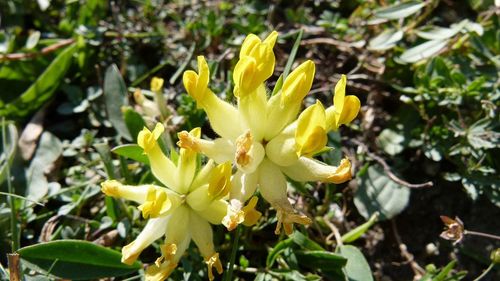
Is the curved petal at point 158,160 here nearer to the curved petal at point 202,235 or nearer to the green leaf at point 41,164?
the curved petal at point 202,235

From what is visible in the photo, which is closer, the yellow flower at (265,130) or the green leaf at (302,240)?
the yellow flower at (265,130)

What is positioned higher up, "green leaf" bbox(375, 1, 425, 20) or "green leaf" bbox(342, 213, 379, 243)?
"green leaf" bbox(375, 1, 425, 20)

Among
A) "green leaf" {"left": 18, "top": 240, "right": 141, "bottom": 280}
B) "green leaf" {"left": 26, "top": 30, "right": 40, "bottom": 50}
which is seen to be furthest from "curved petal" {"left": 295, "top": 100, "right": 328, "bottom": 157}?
"green leaf" {"left": 26, "top": 30, "right": 40, "bottom": 50}

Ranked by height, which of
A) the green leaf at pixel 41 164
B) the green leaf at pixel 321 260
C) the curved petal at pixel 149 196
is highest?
the curved petal at pixel 149 196

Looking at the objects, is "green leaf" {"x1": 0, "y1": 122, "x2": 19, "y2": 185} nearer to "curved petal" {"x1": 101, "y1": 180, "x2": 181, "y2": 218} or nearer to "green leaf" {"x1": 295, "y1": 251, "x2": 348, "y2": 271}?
"curved petal" {"x1": 101, "y1": 180, "x2": 181, "y2": 218}

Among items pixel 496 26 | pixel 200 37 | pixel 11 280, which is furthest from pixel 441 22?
pixel 11 280

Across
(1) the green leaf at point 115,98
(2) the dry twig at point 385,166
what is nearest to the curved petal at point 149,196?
(1) the green leaf at point 115,98
